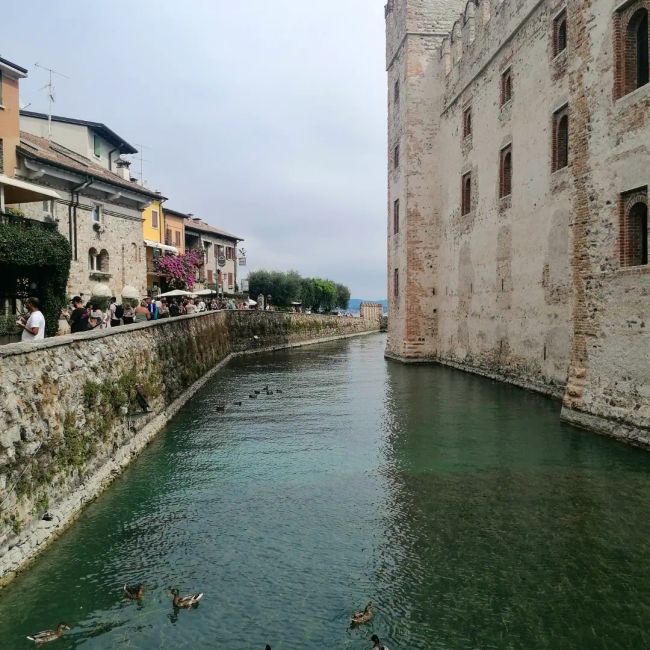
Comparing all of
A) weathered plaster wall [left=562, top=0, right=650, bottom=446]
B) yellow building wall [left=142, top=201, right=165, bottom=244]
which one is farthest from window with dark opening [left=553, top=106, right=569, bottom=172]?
yellow building wall [left=142, top=201, right=165, bottom=244]

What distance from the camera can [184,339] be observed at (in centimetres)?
1886

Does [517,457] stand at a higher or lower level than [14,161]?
lower

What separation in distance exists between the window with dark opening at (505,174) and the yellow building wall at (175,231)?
30294 millimetres

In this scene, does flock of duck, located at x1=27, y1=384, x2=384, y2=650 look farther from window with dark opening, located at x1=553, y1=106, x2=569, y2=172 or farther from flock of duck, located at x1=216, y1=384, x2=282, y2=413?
window with dark opening, located at x1=553, y1=106, x2=569, y2=172

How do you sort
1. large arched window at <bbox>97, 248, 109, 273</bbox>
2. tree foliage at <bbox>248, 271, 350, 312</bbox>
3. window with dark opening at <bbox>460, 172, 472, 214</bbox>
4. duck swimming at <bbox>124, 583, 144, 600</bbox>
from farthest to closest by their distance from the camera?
1. tree foliage at <bbox>248, 271, 350, 312</bbox>
2. large arched window at <bbox>97, 248, 109, 273</bbox>
3. window with dark opening at <bbox>460, 172, 472, 214</bbox>
4. duck swimming at <bbox>124, 583, 144, 600</bbox>

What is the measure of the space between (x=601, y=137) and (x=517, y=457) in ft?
19.5

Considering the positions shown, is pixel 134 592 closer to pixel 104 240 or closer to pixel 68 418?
pixel 68 418

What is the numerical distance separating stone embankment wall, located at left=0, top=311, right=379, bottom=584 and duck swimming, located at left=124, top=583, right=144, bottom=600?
3.71 ft

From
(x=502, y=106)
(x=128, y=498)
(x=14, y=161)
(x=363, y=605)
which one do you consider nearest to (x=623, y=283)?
(x=363, y=605)

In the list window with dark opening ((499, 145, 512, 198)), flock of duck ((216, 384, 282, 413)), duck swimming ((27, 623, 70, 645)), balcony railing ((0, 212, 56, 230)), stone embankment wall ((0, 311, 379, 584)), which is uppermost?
window with dark opening ((499, 145, 512, 198))

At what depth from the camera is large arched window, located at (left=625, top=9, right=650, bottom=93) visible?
11078 mm

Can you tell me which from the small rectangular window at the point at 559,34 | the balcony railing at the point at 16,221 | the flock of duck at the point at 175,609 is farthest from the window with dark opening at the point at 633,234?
the balcony railing at the point at 16,221

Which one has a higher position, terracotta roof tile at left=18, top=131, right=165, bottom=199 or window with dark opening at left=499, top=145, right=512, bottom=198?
terracotta roof tile at left=18, top=131, right=165, bottom=199

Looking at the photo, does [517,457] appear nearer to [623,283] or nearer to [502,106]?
[623,283]
